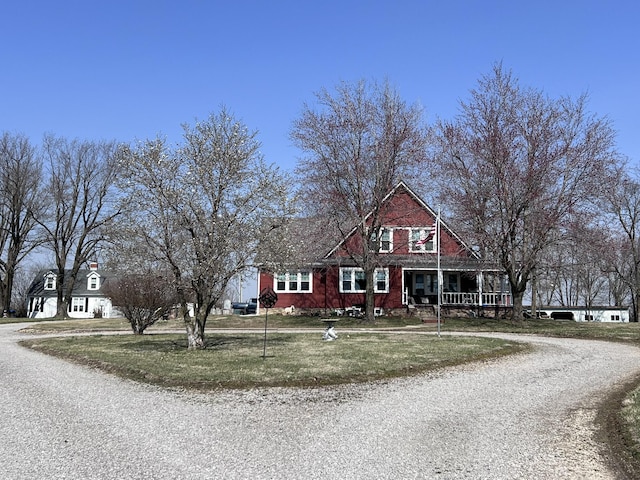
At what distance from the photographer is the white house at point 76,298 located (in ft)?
208

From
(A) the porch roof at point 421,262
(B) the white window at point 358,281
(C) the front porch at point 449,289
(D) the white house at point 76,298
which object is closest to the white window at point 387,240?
(A) the porch roof at point 421,262

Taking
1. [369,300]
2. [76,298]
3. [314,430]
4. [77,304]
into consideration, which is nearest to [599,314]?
[369,300]

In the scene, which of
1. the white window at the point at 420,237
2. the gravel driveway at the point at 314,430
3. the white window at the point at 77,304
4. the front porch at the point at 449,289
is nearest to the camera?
the gravel driveway at the point at 314,430

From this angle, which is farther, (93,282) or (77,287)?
(93,282)

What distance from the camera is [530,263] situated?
26734 mm

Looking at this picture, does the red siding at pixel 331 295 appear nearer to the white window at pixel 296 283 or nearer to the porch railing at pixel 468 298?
the white window at pixel 296 283

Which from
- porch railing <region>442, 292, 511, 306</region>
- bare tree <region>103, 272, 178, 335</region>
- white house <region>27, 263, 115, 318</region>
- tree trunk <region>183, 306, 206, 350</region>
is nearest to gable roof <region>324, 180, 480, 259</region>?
porch railing <region>442, 292, 511, 306</region>

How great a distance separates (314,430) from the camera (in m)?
7.61

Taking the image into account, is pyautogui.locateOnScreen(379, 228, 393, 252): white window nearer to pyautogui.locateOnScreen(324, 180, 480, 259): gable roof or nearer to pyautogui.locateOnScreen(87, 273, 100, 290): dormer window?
pyautogui.locateOnScreen(324, 180, 480, 259): gable roof

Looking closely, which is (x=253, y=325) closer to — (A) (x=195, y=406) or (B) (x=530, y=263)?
(B) (x=530, y=263)

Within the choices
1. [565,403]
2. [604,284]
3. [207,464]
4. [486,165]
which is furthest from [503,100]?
[604,284]

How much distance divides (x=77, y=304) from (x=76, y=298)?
683 mm

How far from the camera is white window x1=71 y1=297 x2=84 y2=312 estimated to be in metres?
63.7

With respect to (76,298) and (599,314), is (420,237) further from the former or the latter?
(76,298)
